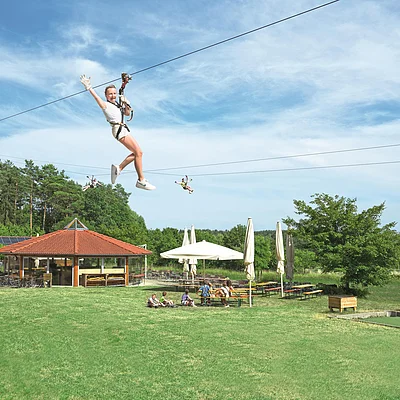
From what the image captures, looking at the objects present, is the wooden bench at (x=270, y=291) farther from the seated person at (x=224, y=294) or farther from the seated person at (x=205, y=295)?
the seated person at (x=205, y=295)

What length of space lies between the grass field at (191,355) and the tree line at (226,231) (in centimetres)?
416

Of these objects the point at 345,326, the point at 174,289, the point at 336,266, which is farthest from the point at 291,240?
the point at 345,326

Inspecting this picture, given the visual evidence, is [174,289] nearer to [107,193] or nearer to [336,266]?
[336,266]

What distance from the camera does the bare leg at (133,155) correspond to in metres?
5.06

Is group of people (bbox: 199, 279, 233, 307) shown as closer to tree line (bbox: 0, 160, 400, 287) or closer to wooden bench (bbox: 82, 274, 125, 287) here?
tree line (bbox: 0, 160, 400, 287)

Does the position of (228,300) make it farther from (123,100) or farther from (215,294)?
(123,100)

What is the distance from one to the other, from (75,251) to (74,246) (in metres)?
0.85

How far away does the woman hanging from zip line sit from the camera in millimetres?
4988

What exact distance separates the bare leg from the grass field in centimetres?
447

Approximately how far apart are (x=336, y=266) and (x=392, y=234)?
3.30m

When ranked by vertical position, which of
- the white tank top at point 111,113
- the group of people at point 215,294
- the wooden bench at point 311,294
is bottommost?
the wooden bench at point 311,294

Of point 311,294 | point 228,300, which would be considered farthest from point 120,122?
point 311,294

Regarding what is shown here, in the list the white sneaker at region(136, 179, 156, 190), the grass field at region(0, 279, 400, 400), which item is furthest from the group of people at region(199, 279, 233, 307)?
the white sneaker at region(136, 179, 156, 190)

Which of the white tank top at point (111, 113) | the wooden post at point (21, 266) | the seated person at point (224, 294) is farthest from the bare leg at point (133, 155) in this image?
the wooden post at point (21, 266)
